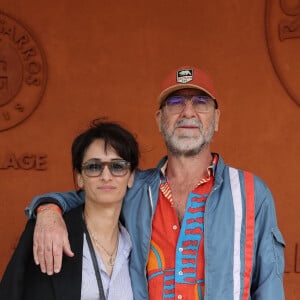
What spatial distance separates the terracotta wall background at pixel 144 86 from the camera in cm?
371

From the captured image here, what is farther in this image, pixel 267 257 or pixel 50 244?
pixel 267 257

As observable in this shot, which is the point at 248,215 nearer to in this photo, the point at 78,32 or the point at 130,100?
the point at 130,100

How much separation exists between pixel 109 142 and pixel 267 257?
829 mm

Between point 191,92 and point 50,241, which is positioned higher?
point 191,92

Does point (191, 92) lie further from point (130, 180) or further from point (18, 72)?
point (18, 72)

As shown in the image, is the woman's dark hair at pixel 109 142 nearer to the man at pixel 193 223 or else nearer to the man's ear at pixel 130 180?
the man's ear at pixel 130 180

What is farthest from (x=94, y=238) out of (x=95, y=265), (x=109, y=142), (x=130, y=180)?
(x=109, y=142)

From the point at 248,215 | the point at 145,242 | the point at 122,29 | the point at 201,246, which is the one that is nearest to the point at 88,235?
the point at 145,242

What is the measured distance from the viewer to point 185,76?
84.8 inches

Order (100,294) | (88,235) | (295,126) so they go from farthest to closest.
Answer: (295,126)
(88,235)
(100,294)

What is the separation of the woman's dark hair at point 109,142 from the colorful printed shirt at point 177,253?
0.29 meters

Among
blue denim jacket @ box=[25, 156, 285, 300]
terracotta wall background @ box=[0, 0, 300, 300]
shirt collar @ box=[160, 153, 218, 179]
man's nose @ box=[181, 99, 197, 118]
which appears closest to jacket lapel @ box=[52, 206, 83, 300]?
blue denim jacket @ box=[25, 156, 285, 300]

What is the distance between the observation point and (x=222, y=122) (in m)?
3.76

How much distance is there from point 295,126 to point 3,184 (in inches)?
95.9
